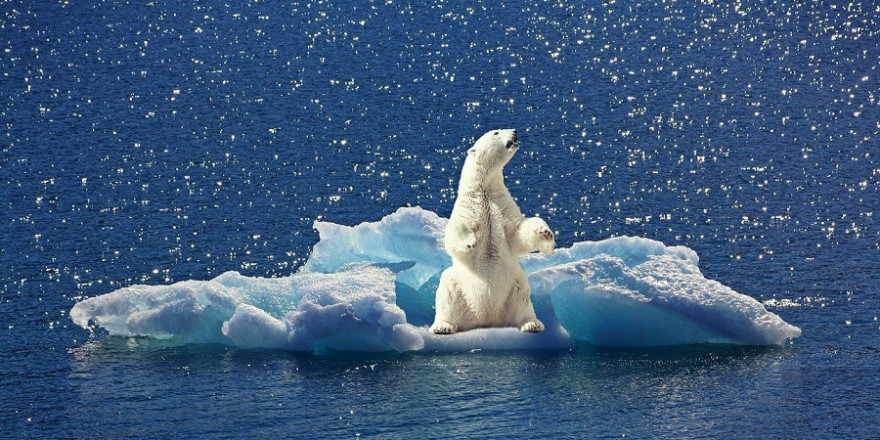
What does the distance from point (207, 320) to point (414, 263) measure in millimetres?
3267

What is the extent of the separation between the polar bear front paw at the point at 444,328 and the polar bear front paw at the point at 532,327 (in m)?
0.94

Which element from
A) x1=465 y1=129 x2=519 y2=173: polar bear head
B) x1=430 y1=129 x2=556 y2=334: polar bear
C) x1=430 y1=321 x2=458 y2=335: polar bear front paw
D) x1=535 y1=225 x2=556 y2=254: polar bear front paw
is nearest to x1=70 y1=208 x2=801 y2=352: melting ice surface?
x1=430 y1=321 x2=458 y2=335: polar bear front paw

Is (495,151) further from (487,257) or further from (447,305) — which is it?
(447,305)

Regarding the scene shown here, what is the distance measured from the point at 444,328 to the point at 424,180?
12.2 metres

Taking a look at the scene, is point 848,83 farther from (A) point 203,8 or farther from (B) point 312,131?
(A) point 203,8

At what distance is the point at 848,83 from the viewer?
1601 inches

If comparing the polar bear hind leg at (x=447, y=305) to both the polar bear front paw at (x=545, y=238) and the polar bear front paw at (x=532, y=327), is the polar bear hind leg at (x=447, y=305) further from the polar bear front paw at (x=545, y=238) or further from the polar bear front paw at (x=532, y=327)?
the polar bear front paw at (x=545, y=238)

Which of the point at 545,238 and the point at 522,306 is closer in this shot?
the point at 545,238

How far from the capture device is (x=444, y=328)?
70.2 ft

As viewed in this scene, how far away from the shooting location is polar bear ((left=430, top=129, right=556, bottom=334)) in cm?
2128

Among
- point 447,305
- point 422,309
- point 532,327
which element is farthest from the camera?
point 422,309

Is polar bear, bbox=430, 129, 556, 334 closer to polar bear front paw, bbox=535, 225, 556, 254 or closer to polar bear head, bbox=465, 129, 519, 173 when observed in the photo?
polar bear head, bbox=465, 129, 519, 173

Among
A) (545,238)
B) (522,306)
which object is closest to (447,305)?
(522,306)

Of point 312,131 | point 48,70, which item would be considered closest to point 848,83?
point 312,131
